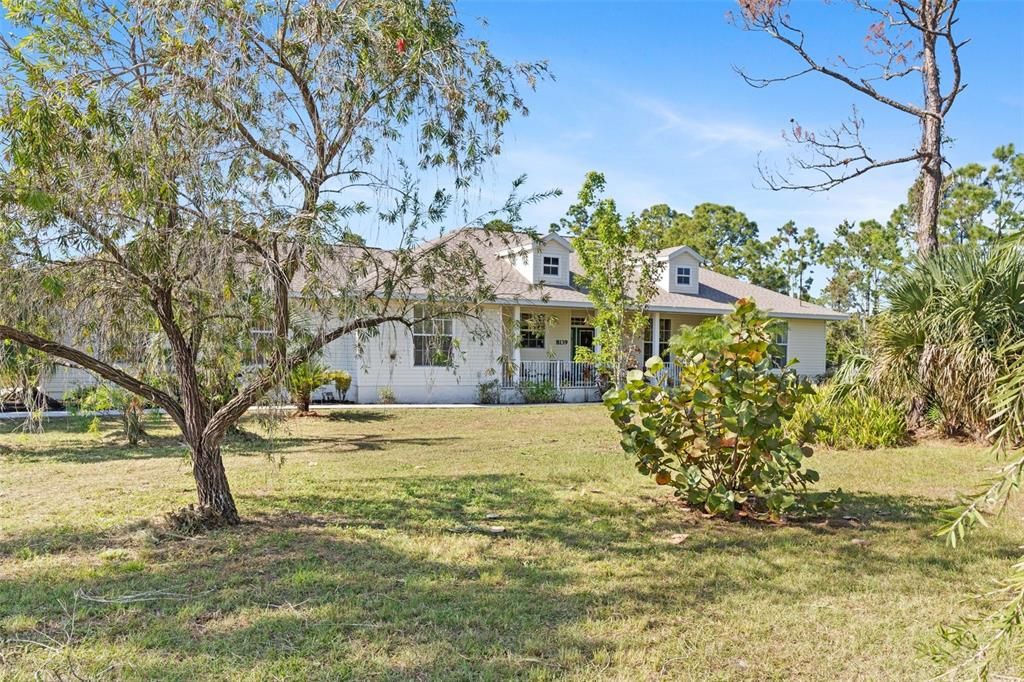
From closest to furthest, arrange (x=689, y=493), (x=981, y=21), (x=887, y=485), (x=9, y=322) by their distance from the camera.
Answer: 1. (x=9, y=322)
2. (x=689, y=493)
3. (x=887, y=485)
4. (x=981, y=21)

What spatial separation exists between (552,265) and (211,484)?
58.7 feet

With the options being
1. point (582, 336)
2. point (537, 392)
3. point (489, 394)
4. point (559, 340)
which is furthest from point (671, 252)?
point (489, 394)

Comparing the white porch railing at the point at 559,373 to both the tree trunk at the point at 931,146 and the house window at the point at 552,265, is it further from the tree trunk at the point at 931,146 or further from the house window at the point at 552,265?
the tree trunk at the point at 931,146

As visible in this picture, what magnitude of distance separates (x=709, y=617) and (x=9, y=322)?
5.78m

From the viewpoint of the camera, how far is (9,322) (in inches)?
229

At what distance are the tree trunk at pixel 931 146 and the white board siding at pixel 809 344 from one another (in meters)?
14.3

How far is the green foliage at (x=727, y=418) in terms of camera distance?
19.4 feet

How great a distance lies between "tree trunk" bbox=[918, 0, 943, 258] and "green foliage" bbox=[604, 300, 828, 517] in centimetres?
925

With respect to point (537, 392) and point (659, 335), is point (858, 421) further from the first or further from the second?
point (659, 335)

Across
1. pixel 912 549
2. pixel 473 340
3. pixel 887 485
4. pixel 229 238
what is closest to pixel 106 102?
pixel 229 238

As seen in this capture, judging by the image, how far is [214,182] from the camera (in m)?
5.06

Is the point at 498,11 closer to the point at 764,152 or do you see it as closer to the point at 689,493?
the point at 689,493

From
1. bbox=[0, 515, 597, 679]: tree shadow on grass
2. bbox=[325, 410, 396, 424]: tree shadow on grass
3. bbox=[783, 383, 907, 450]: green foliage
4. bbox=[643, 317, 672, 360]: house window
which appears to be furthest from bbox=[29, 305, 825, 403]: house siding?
bbox=[0, 515, 597, 679]: tree shadow on grass

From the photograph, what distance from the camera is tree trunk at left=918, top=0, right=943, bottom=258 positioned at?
531 inches
